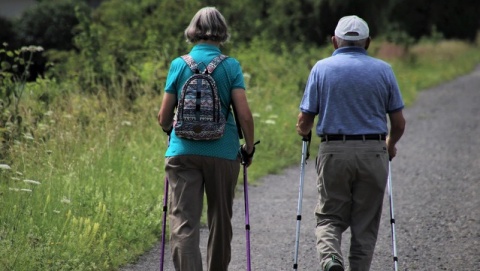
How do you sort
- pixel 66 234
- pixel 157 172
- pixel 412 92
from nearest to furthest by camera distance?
pixel 66 234 → pixel 157 172 → pixel 412 92

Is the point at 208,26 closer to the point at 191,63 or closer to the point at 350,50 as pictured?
the point at 191,63

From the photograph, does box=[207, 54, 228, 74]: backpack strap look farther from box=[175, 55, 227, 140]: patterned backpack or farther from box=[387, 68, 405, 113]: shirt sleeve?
box=[387, 68, 405, 113]: shirt sleeve

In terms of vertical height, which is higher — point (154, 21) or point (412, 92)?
point (154, 21)

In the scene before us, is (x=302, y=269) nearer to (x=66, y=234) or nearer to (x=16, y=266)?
(x=66, y=234)

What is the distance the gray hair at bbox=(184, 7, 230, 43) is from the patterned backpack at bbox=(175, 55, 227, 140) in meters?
0.18

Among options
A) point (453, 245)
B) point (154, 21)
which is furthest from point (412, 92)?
point (453, 245)

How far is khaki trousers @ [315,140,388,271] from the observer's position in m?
6.02

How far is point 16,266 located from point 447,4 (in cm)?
3075

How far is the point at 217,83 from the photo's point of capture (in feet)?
18.9

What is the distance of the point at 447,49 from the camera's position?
34469 millimetres

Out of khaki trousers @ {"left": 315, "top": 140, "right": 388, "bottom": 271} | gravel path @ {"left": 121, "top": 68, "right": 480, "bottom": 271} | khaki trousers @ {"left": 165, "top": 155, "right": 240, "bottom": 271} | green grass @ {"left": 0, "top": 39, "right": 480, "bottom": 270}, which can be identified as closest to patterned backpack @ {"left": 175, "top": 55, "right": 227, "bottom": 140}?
khaki trousers @ {"left": 165, "top": 155, "right": 240, "bottom": 271}

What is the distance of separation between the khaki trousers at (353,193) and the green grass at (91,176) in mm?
1692

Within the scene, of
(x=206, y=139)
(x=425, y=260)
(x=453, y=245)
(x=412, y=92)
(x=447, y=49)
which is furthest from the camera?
(x=447, y=49)

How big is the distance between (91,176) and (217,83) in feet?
11.2
